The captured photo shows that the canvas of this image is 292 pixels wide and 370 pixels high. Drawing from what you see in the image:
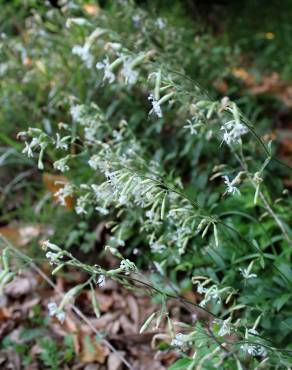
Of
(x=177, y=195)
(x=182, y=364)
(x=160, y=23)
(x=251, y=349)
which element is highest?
(x=160, y=23)

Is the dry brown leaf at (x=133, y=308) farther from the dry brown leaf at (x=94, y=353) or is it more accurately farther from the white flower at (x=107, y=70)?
the white flower at (x=107, y=70)

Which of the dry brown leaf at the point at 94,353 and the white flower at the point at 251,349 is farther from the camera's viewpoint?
the dry brown leaf at the point at 94,353

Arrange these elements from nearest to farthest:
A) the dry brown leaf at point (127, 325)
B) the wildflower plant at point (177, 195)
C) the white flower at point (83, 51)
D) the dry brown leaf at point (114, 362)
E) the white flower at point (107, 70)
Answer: the white flower at point (83, 51)
the wildflower plant at point (177, 195)
the white flower at point (107, 70)
the dry brown leaf at point (114, 362)
the dry brown leaf at point (127, 325)

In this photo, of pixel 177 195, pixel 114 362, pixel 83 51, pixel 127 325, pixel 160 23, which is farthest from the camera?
pixel 160 23

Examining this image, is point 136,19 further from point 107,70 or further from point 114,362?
point 114,362

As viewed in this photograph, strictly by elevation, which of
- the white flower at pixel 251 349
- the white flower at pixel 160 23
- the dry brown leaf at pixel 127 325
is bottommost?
the dry brown leaf at pixel 127 325

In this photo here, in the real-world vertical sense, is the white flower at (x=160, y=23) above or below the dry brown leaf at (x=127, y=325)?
above

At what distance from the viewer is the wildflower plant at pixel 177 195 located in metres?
1.95

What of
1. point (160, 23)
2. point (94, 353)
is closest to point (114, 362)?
point (94, 353)

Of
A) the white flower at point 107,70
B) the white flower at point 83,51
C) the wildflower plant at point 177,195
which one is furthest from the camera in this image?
the white flower at point 107,70

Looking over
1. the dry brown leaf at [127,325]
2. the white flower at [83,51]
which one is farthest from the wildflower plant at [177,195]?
the dry brown leaf at [127,325]

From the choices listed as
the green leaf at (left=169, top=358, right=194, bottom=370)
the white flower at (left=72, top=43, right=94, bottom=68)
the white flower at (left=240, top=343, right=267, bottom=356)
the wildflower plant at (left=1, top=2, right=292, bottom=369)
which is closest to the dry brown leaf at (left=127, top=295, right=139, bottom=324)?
the wildflower plant at (left=1, top=2, right=292, bottom=369)

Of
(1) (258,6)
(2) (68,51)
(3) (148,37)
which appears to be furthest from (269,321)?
(1) (258,6)

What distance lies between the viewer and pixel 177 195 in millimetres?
2469
